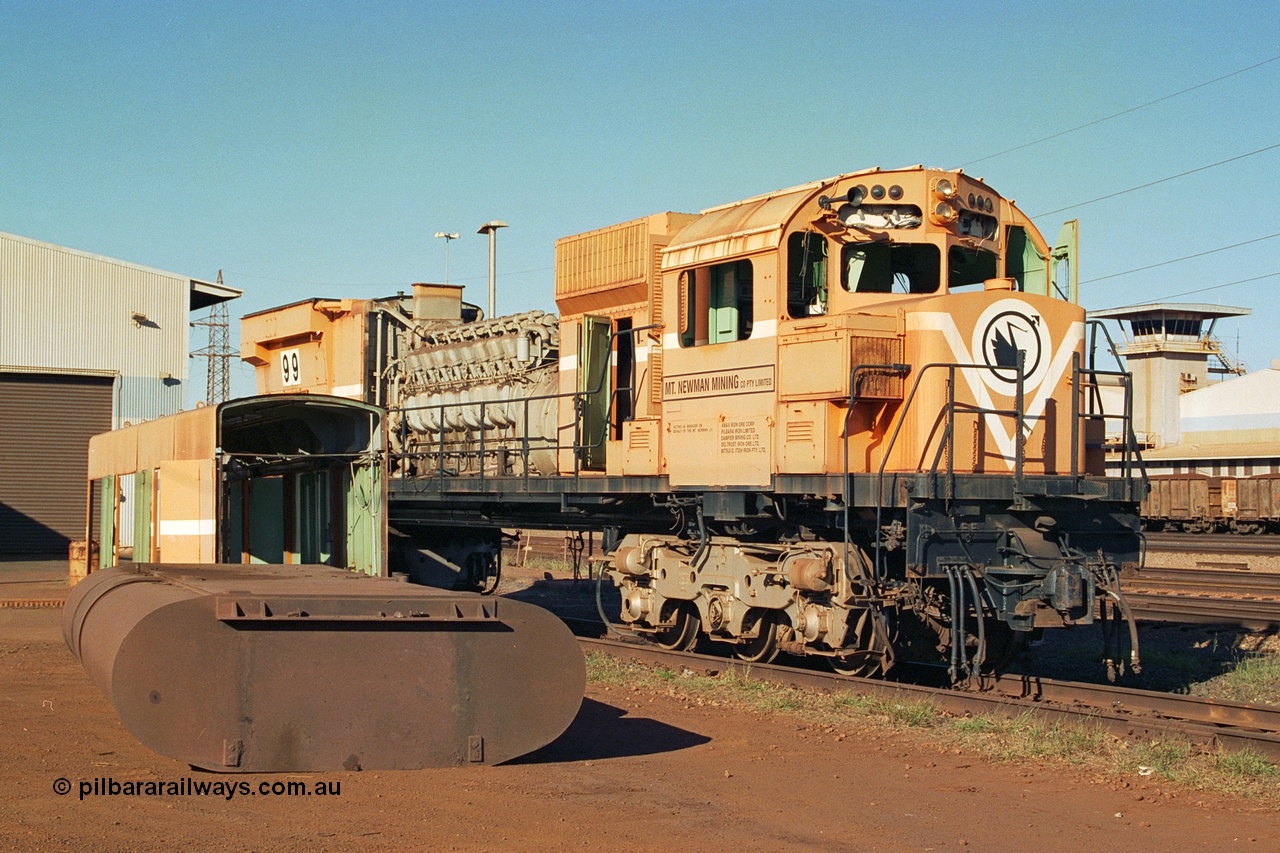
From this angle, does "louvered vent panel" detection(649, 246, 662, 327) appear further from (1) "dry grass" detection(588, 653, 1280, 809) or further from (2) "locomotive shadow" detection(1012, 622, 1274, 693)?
(2) "locomotive shadow" detection(1012, 622, 1274, 693)

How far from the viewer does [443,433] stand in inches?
655

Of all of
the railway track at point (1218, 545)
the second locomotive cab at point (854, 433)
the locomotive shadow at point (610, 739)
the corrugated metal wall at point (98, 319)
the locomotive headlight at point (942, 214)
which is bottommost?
the locomotive shadow at point (610, 739)

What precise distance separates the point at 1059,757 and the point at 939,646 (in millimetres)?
3072

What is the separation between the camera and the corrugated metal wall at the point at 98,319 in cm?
2980

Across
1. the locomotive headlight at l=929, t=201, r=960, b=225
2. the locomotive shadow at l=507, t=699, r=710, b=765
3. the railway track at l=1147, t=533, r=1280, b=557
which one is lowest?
the locomotive shadow at l=507, t=699, r=710, b=765

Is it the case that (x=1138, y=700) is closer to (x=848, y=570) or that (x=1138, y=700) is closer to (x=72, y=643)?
(x=848, y=570)

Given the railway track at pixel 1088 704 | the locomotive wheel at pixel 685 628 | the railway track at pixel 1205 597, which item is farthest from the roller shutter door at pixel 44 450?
the railway track at pixel 1205 597

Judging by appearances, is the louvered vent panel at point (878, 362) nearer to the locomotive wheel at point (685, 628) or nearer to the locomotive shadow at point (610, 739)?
the locomotive shadow at point (610, 739)

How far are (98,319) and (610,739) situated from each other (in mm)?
25610

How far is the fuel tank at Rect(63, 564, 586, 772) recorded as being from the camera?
23.1 ft

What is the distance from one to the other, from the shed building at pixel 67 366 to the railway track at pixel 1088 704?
22805mm

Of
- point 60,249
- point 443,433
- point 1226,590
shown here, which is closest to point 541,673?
point 443,433

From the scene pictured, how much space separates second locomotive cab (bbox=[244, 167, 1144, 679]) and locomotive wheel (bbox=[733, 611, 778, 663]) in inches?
1.6

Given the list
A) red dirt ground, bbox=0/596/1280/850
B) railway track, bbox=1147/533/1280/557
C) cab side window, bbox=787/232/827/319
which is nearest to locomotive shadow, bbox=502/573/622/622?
cab side window, bbox=787/232/827/319
